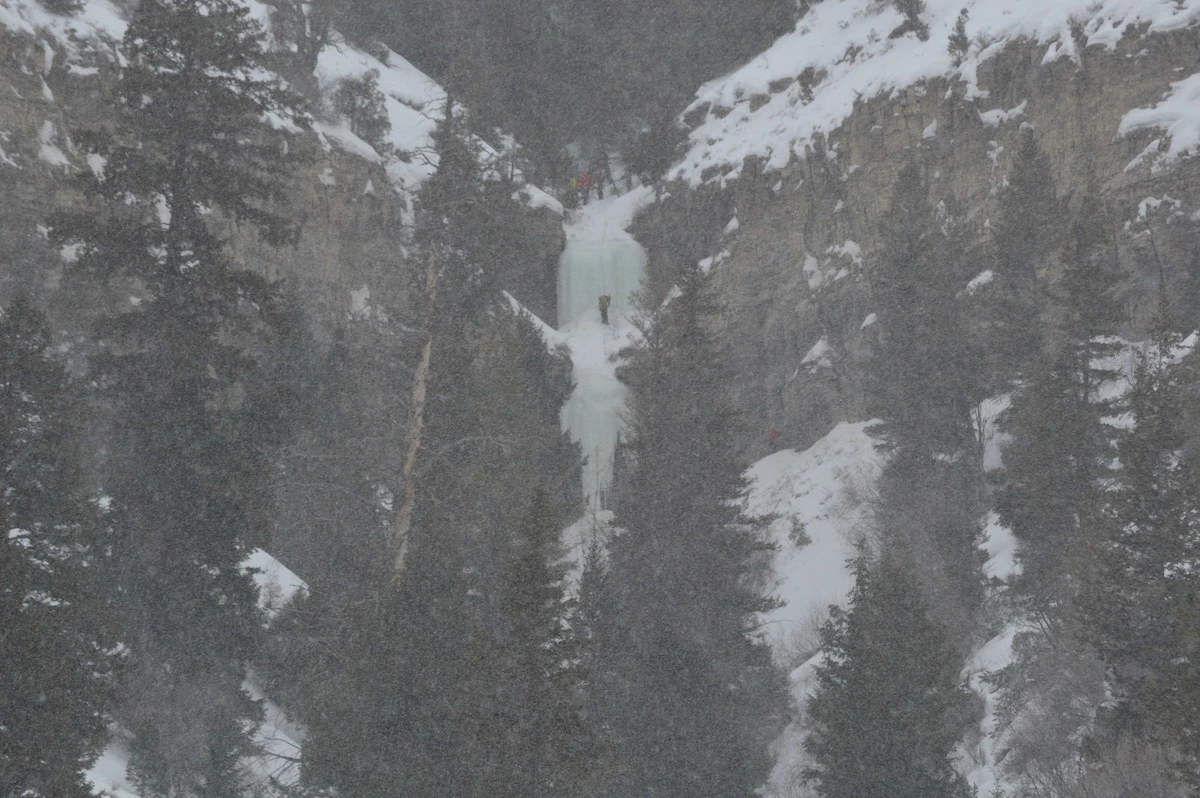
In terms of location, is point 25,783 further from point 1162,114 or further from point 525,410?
point 1162,114

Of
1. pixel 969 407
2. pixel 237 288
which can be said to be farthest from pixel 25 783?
pixel 969 407

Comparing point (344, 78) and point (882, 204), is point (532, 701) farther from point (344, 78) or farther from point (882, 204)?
point (344, 78)

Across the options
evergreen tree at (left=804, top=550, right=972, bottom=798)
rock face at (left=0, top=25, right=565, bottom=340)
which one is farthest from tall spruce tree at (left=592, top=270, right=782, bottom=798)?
rock face at (left=0, top=25, right=565, bottom=340)

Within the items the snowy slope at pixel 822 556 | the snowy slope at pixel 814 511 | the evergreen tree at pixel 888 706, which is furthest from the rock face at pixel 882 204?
the evergreen tree at pixel 888 706

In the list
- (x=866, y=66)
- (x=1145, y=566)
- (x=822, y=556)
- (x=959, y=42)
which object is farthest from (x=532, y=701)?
(x=866, y=66)

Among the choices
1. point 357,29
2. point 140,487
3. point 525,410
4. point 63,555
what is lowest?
point 63,555
